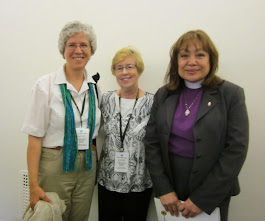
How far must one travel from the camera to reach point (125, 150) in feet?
5.10

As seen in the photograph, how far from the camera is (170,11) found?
172 centimetres

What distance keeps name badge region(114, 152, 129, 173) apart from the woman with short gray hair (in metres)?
0.19

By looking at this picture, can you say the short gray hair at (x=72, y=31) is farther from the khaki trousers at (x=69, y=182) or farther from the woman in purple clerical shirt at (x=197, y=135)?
the khaki trousers at (x=69, y=182)

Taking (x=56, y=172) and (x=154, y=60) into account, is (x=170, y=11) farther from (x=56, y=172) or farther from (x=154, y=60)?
(x=56, y=172)

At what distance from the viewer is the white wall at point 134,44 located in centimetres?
159

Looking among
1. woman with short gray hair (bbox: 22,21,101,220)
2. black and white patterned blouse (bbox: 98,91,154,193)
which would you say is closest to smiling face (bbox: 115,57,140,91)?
black and white patterned blouse (bbox: 98,91,154,193)

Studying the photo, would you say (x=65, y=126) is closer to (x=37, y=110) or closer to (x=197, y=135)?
(x=37, y=110)

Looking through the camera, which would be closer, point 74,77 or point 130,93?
point 74,77

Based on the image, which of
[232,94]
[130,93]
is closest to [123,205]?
[130,93]

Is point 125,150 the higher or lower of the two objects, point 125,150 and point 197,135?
the lower

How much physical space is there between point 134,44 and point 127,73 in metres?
0.42

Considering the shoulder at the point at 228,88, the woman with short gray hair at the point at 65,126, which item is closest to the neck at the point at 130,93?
the woman with short gray hair at the point at 65,126
